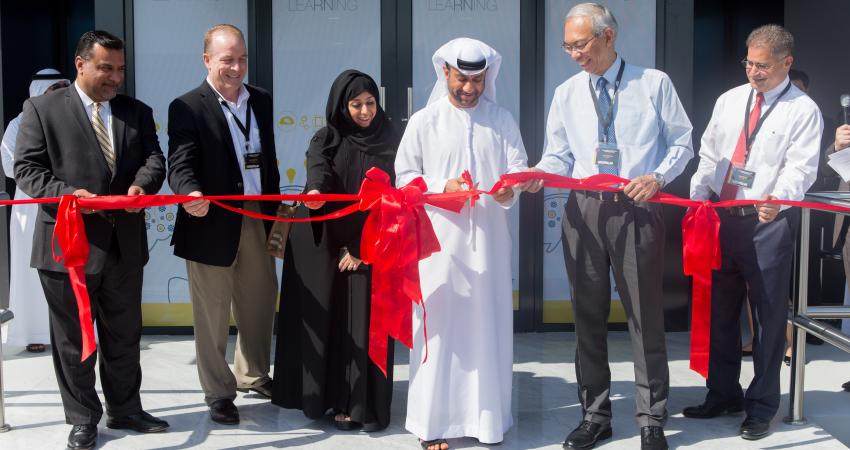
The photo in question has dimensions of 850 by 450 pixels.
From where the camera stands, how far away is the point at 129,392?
4.72m

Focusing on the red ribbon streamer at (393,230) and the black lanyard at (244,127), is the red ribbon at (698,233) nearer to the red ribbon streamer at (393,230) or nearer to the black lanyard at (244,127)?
the red ribbon streamer at (393,230)

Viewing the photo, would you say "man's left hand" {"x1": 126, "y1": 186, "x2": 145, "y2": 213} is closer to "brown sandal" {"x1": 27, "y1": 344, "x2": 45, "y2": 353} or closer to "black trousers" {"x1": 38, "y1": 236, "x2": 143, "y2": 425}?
"black trousers" {"x1": 38, "y1": 236, "x2": 143, "y2": 425}

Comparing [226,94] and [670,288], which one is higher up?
[226,94]

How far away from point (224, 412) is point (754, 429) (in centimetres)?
266

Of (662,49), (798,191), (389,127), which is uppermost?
(662,49)

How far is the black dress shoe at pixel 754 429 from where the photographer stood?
4.66m

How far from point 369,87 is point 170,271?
9.55 feet

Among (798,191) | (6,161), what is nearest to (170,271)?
(6,161)

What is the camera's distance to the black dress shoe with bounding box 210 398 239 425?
4.88 metres

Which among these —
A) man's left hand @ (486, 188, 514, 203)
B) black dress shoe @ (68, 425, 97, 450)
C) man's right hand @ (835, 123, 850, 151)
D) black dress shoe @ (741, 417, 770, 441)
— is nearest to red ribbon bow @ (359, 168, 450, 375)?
man's left hand @ (486, 188, 514, 203)

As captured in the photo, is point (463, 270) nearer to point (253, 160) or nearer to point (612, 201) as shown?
point (612, 201)

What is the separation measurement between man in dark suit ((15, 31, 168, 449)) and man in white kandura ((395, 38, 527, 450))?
1.32 m

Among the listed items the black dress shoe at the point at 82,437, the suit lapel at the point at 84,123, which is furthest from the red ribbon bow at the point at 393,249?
the black dress shoe at the point at 82,437

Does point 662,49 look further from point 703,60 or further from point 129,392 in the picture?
point 129,392
